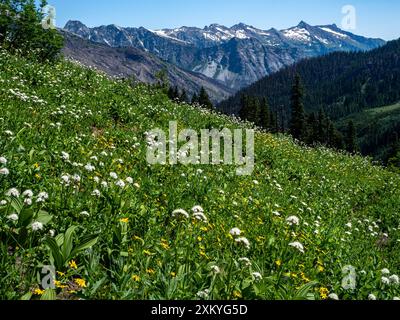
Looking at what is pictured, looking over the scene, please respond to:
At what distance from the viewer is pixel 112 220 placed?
19.6ft

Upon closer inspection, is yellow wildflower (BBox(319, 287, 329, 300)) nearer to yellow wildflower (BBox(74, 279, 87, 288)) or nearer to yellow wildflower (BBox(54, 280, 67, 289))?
yellow wildflower (BBox(74, 279, 87, 288))

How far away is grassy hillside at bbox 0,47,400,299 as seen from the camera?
477 cm

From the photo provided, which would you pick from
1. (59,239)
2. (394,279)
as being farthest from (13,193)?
(394,279)

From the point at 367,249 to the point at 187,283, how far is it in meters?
5.97

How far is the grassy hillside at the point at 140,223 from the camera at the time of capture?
477 cm

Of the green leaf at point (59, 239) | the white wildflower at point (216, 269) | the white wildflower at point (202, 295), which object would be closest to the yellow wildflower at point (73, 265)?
the green leaf at point (59, 239)

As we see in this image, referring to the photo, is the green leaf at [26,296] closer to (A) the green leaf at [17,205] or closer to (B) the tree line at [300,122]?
(A) the green leaf at [17,205]

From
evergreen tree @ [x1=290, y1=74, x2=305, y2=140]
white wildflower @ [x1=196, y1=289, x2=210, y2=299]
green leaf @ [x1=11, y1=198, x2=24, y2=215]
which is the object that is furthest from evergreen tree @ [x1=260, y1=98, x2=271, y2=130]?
white wildflower @ [x1=196, y1=289, x2=210, y2=299]

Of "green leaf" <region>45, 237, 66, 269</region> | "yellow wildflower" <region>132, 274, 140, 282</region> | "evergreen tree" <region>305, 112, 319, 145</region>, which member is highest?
"evergreen tree" <region>305, 112, 319, 145</region>

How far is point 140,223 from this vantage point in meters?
6.41

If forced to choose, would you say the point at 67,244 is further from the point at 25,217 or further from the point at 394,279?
the point at 394,279

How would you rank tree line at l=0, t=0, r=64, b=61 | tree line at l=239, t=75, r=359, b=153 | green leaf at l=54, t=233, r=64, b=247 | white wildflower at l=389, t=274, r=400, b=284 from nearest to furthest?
green leaf at l=54, t=233, r=64, b=247
white wildflower at l=389, t=274, r=400, b=284
tree line at l=0, t=0, r=64, b=61
tree line at l=239, t=75, r=359, b=153

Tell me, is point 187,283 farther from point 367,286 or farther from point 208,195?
point 208,195

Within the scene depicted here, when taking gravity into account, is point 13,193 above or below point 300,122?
below
